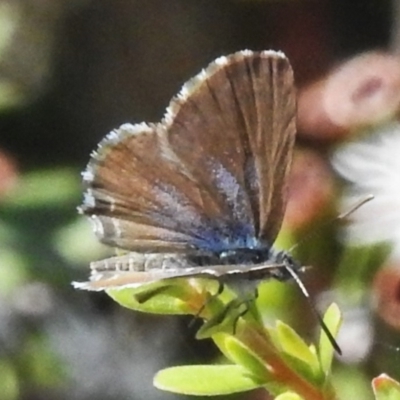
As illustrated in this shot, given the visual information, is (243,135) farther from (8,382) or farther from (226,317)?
(8,382)

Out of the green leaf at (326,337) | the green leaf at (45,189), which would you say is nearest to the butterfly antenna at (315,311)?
the green leaf at (326,337)

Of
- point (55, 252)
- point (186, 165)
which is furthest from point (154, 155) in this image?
point (55, 252)

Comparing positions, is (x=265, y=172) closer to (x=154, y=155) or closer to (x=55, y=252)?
(x=154, y=155)

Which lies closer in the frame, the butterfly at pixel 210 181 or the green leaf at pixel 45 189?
the butterfly at pixel 210 181

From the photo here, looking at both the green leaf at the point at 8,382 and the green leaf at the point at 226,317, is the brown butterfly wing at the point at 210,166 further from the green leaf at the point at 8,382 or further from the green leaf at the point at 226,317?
the green leaf at the point at 8,382

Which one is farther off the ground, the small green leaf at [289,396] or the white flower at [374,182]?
the white flower at [374,182]

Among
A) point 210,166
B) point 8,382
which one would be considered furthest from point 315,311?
point 8,382

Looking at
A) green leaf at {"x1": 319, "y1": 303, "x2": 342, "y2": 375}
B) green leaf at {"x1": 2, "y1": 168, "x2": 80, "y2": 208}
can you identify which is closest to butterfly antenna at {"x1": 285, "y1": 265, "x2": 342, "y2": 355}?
green leaf at {"x1": 319, "y1": 303, "x2": 342, "y2": 375}

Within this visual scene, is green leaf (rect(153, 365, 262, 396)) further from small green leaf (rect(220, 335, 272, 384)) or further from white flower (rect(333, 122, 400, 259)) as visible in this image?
white flower (rect(333, 122, 400, 259))
